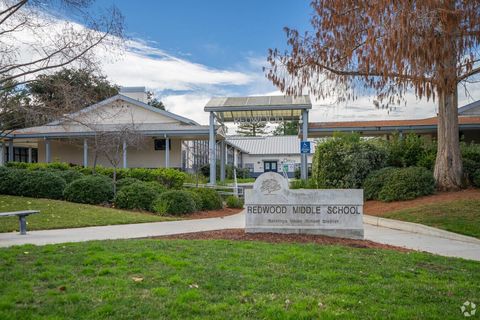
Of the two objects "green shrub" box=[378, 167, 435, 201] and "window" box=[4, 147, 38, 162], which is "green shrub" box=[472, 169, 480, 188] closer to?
"green shrub" box=[378, 167, 435, 201]

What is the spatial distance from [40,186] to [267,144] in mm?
43168

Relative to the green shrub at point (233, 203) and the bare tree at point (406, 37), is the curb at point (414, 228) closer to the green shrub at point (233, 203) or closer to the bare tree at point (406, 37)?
the bare tree at point (406, 37)

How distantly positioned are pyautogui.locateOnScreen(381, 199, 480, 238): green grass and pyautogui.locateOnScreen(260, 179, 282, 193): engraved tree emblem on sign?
439 cm

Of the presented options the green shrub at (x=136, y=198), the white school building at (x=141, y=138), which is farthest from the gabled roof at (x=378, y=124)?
the green shrub at (x=136, y=198)

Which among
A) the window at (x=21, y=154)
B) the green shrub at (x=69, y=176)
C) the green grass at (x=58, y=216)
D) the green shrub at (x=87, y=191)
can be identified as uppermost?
the window at (x=21, y=154)

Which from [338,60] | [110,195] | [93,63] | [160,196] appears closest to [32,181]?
[110,195]

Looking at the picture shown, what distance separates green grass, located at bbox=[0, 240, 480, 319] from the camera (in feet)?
15.0

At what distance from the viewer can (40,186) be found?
16.8 m

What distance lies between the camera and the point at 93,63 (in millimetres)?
10828

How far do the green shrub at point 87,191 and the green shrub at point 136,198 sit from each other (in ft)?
1.99

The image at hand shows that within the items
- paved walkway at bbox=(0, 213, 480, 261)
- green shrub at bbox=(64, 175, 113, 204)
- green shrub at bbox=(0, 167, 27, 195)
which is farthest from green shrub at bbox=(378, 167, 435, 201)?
green shrub at bbox=(0, 167, 27, 195)

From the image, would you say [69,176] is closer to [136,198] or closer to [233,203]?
[136,198]

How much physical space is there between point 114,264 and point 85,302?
5.64 ft

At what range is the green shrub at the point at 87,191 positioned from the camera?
54.6 ft
